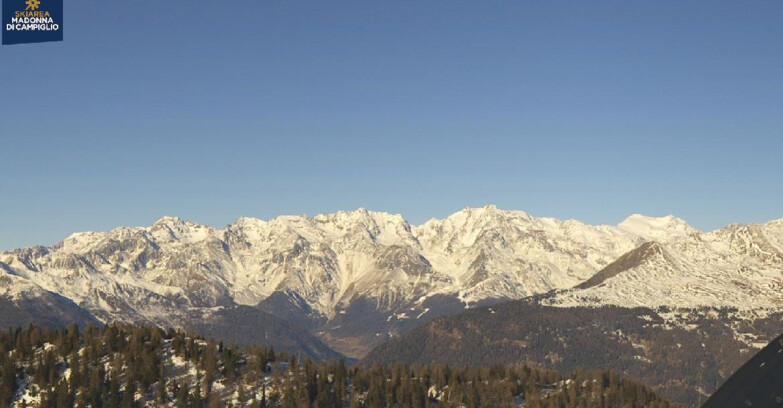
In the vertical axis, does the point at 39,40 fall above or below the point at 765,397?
above

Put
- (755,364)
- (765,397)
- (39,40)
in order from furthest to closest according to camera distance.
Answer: (39,40)
(755,364)
(765,397)

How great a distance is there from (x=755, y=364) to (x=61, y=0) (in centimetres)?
15324

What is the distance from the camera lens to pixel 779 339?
30.1m

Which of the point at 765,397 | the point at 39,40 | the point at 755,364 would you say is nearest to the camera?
the point at 765,397

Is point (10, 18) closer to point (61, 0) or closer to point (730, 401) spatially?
point (61, 0)

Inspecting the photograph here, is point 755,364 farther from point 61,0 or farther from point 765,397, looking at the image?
point 61,0

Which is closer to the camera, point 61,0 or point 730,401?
point 730,401

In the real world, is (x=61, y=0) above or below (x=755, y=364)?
above

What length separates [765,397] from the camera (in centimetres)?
2834

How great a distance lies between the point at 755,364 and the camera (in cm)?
3036

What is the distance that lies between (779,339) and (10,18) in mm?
152210

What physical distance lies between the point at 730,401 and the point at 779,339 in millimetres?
2899

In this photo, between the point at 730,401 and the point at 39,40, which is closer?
the point at 730,401

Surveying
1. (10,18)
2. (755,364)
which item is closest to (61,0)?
(10,18)
